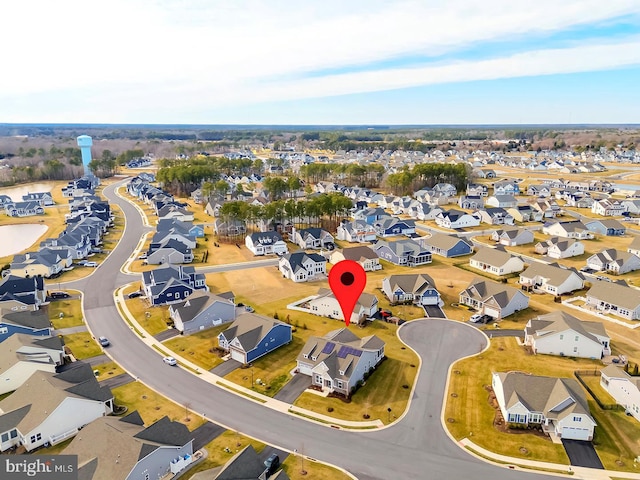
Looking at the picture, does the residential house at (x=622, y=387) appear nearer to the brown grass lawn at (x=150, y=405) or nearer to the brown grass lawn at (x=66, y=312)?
the brown grass lawn at (x=150, y=405)

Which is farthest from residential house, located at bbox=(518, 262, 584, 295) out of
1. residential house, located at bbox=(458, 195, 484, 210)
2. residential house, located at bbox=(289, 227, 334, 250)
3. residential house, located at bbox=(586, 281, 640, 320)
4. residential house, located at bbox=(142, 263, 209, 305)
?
residential house, located at bbox=(458, 195, 484, 210)

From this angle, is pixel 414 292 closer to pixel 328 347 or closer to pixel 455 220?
pixel 328 347

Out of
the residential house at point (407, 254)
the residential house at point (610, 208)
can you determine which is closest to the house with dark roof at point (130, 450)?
the residential house at point (407, 254)

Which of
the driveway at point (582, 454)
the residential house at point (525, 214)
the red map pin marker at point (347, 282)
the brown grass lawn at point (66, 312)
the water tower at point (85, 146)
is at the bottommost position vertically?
the driveway at point (582, 454)

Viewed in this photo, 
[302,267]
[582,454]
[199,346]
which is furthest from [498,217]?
[199,346]

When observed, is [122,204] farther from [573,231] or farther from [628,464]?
[628,464]
